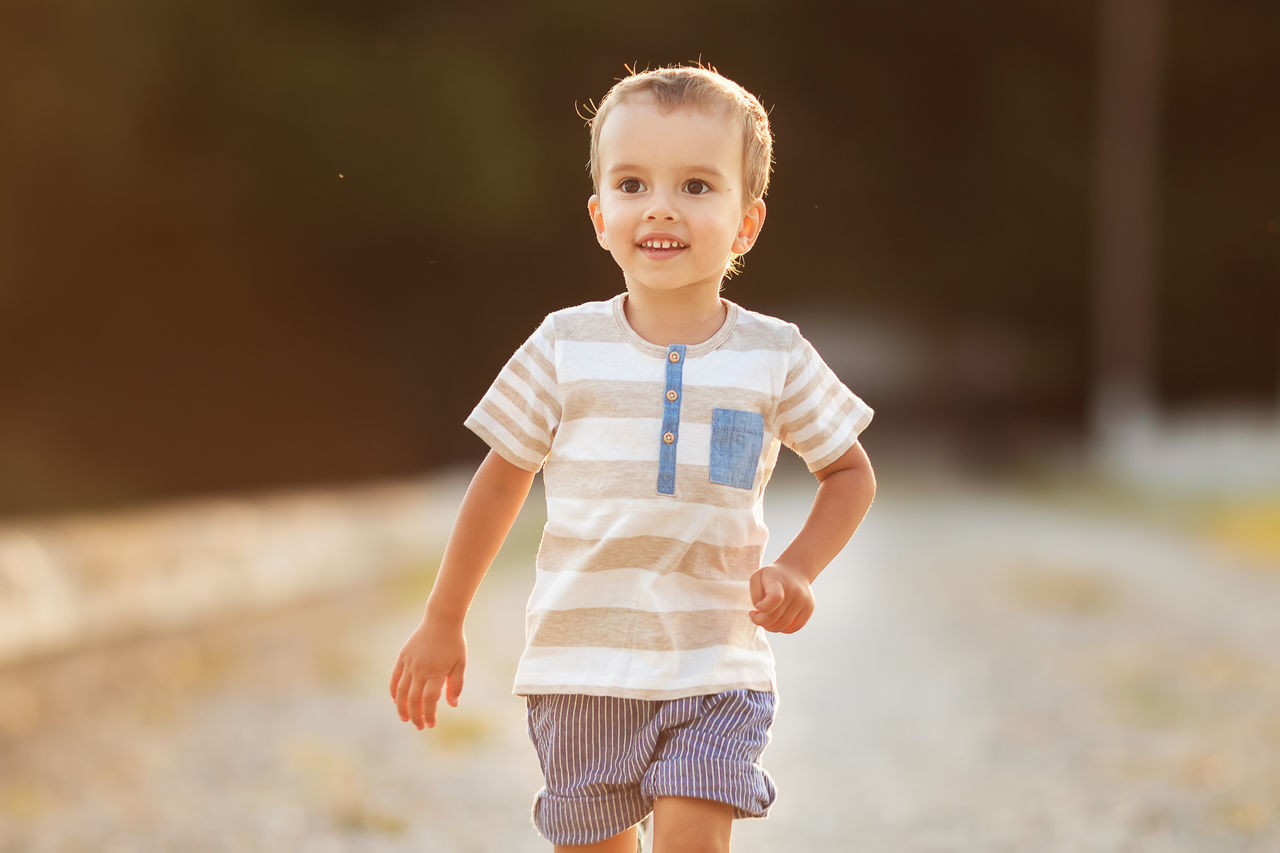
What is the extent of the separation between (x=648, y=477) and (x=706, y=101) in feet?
1.65

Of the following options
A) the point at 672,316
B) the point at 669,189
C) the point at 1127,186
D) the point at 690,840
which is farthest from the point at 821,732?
the point at 1127,186

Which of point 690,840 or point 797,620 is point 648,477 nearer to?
point 797,620

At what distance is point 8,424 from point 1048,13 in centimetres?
1216

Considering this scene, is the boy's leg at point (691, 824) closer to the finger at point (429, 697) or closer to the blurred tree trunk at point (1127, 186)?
the finger at point (429, 697)

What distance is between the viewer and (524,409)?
2070 mm

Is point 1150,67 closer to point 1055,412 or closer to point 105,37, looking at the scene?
point 1055,412

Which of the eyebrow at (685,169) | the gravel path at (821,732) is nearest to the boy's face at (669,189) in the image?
the eyebrow at (685,169)

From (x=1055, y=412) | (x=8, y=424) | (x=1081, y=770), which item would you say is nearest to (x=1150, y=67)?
(x=1055, y=412)

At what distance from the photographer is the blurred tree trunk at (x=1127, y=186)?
1689cm

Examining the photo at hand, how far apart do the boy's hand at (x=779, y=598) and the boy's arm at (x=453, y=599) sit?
380mm

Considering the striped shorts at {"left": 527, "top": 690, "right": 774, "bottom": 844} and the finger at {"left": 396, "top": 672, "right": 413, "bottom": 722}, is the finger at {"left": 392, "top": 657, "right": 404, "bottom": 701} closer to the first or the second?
the finger at {"left": 396, "top": 672, "right": 413, "bottom": 722}

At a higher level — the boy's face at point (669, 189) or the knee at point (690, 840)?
the boy's face at point (669, 189)

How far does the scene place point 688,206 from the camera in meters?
2.00

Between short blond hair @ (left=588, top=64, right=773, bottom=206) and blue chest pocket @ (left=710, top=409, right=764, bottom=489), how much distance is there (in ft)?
1.00
